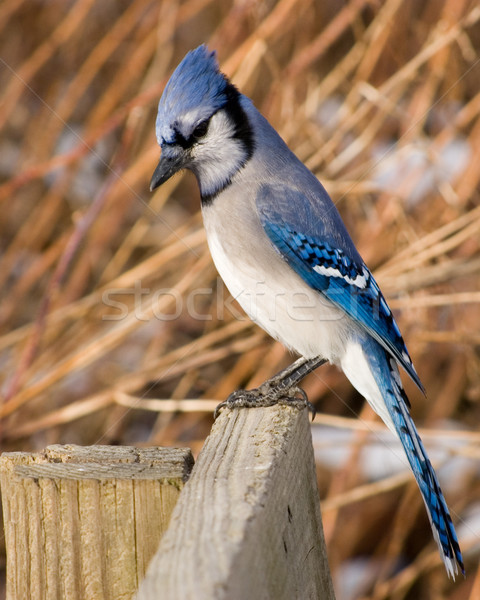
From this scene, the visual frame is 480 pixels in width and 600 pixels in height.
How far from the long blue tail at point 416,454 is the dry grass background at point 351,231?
0.18 metres

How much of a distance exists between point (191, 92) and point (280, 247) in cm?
54

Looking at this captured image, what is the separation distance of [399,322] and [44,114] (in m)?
1.97

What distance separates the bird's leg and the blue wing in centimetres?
22

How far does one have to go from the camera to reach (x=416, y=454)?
7.16 ft

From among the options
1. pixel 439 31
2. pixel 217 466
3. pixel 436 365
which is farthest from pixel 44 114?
pixel 217 466

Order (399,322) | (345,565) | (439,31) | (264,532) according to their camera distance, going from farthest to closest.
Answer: (345,565) → (399,322) → (439,31) → (264,532)

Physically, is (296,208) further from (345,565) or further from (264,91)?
(345,565)

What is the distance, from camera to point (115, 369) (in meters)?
3.78


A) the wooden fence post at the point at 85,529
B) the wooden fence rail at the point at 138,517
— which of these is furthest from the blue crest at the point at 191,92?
the wooden fence post at the point at 85,529

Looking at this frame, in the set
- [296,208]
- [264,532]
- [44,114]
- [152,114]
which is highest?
[152,114]

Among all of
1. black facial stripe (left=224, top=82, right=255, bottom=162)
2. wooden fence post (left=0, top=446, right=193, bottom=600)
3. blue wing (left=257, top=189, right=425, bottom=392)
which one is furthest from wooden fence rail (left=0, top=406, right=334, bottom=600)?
black facial stripe (left=224, top=82, right=255, bottom=162)

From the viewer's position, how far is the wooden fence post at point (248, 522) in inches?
33.2

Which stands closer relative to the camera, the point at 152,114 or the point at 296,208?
the point at 296,208

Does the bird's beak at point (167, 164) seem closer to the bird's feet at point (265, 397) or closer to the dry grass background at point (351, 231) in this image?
the dry grass background at point (351, 231)
